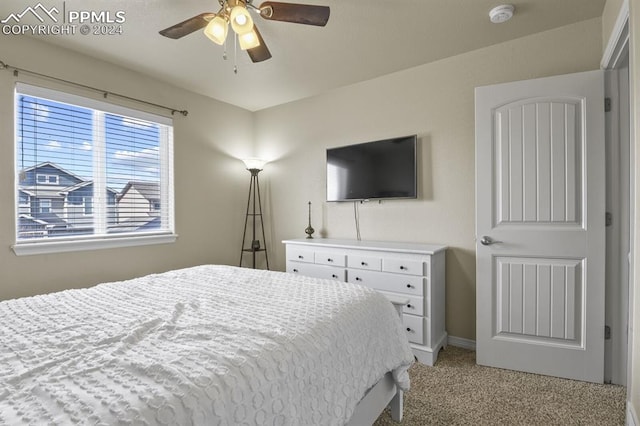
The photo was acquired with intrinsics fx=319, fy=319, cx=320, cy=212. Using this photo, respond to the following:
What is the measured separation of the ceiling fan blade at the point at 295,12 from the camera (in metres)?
1.67

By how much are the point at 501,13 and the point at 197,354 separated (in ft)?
8.65

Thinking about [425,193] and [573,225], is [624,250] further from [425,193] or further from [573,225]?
[425,193]

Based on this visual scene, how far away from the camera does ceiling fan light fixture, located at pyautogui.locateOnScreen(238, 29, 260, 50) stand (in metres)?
1.81

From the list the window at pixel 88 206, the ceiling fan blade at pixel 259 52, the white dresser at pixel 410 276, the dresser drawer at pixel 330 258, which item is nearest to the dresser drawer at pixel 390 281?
the white dresser at pixel 410 276

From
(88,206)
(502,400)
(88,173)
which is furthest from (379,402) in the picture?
(88,173)

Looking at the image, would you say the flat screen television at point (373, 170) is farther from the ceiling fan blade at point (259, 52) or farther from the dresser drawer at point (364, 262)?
the ceiling fan blade at point (259, 52)

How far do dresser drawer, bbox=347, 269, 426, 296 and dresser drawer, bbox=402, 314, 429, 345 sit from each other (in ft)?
0.65

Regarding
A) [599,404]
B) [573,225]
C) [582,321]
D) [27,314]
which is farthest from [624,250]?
[27,314]

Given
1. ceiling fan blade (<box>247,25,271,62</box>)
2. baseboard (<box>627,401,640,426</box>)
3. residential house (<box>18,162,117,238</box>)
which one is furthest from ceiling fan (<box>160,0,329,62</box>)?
baseboard (<box>627,401,640,426</box>)

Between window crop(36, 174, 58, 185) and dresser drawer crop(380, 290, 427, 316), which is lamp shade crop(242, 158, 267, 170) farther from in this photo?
dresser drawer crop(380, 290, 427, 316)

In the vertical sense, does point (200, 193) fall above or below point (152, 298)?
above

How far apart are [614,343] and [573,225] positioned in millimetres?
806

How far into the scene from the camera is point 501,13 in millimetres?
2131

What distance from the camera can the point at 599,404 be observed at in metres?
1.88
